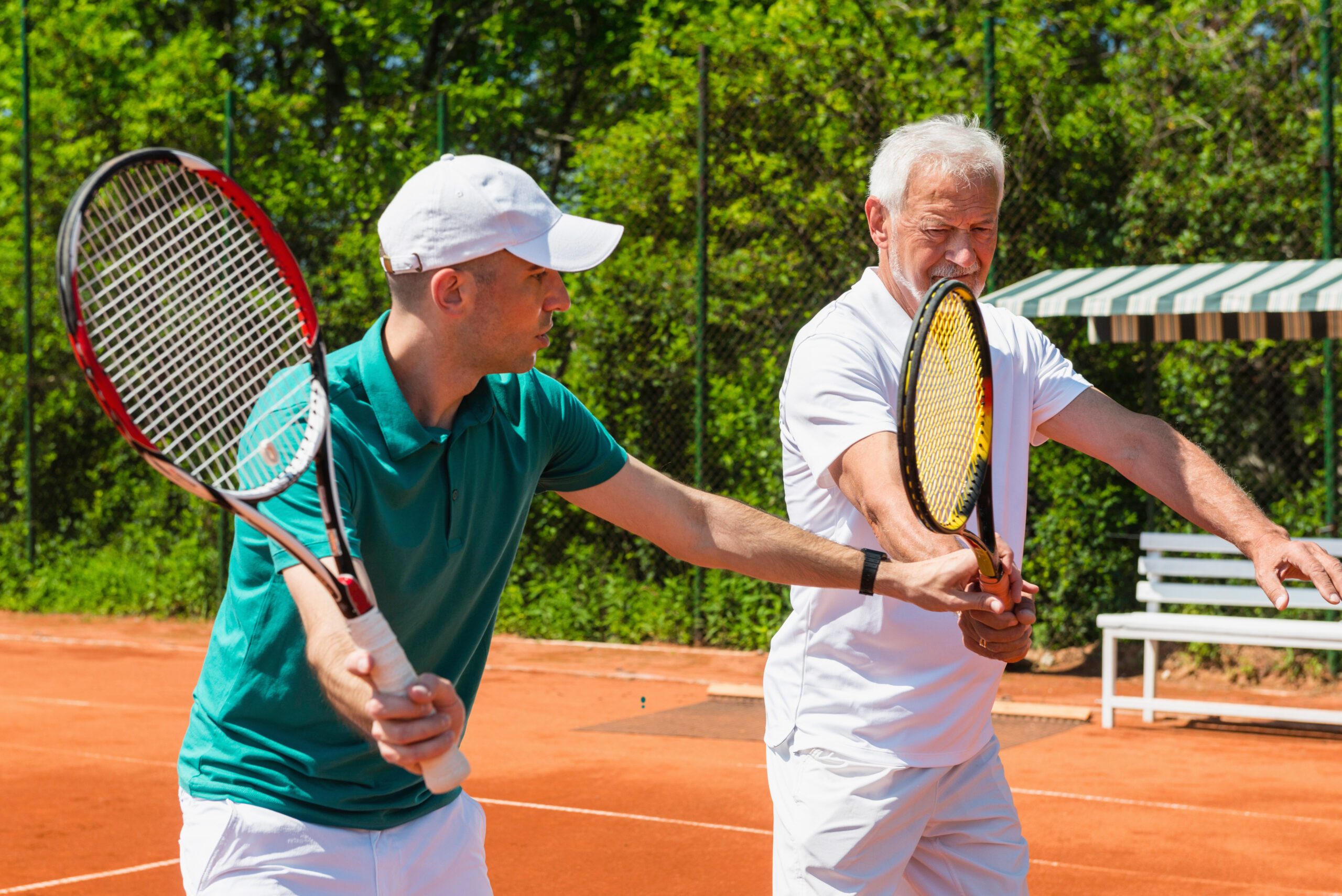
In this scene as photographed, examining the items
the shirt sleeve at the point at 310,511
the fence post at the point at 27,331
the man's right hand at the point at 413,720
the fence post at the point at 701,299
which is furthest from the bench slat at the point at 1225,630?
the fence post at the point at 27,331

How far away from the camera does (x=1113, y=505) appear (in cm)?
914

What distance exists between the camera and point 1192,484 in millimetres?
2830

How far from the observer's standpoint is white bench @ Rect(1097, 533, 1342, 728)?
23.4 ft

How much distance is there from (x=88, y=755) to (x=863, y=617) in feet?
17.9

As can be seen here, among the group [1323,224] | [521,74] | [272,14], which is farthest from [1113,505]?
[272,14]

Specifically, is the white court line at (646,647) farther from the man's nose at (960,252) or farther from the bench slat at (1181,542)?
the man's nose at (960,252)

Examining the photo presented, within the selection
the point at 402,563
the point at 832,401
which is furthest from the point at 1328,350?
the point at 402,563

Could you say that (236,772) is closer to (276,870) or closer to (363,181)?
(276,870)

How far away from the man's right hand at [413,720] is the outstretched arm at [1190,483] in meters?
1.46

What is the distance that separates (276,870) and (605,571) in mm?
8617

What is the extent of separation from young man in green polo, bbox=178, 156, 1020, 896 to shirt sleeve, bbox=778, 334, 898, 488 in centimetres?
27

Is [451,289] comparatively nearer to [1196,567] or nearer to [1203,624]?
[1203,624]

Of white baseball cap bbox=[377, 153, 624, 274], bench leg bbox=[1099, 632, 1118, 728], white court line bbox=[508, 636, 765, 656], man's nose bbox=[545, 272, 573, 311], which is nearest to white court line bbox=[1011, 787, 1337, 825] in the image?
bench leg bbox=[1099, 632, 1118, 728]

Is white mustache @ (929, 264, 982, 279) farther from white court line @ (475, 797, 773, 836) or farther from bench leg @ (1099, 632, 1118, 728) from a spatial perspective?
bench leg @ (1099, 632, 1118, 728)
